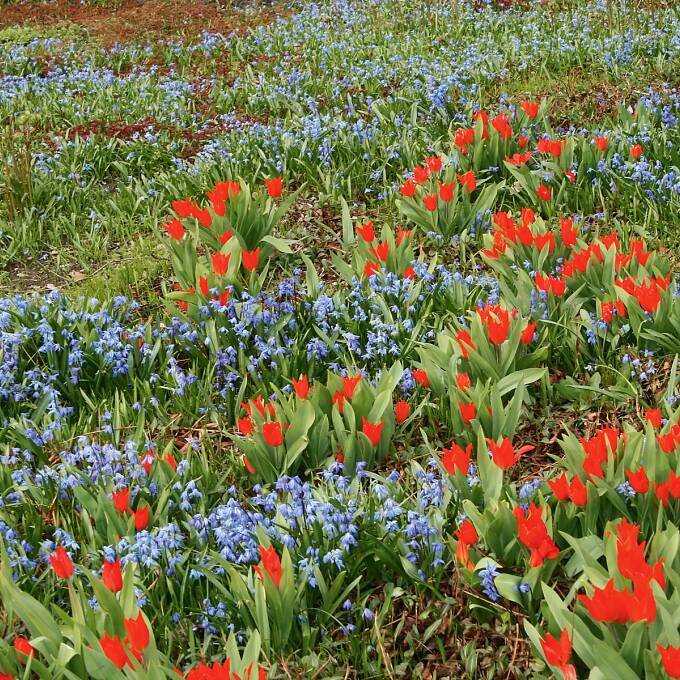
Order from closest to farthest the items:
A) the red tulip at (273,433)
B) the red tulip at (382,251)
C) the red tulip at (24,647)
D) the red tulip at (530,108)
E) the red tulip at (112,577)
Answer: the red tulip at (24,647)
the red tulip at (112,577)
the red tulip at (273,433)
the red tulip at (382,251)
the red tulip at (530,108)

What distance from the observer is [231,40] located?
9125mm

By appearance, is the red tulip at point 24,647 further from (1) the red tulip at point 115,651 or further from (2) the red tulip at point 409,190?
(2) the red tulip at point 409,190

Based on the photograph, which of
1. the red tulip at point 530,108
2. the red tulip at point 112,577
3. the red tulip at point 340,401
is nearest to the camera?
the red tulip at point 112,577

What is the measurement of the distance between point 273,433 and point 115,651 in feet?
3.51

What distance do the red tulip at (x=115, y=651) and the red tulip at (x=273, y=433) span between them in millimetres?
1035

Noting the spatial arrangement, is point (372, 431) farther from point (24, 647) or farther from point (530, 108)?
point (530, 108)

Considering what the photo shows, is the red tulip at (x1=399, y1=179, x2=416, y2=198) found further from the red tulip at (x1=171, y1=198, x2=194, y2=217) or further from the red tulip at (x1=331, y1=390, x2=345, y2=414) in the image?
the red tulip at (x1=331, y1=390, x2=345, y2=414)

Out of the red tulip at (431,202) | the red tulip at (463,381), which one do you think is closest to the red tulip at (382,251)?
the red tulip at (431,202)

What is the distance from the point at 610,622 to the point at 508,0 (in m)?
8.44

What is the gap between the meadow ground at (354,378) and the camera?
2.51 metres

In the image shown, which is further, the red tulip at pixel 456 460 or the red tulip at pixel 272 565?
the red tulip at pixel 456 460

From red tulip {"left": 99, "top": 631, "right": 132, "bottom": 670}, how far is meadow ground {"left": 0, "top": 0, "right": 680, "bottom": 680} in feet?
0.09

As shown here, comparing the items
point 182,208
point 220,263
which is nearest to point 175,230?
point 182,208

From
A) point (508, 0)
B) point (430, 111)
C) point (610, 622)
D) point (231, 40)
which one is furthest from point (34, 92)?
point (610, 622)
